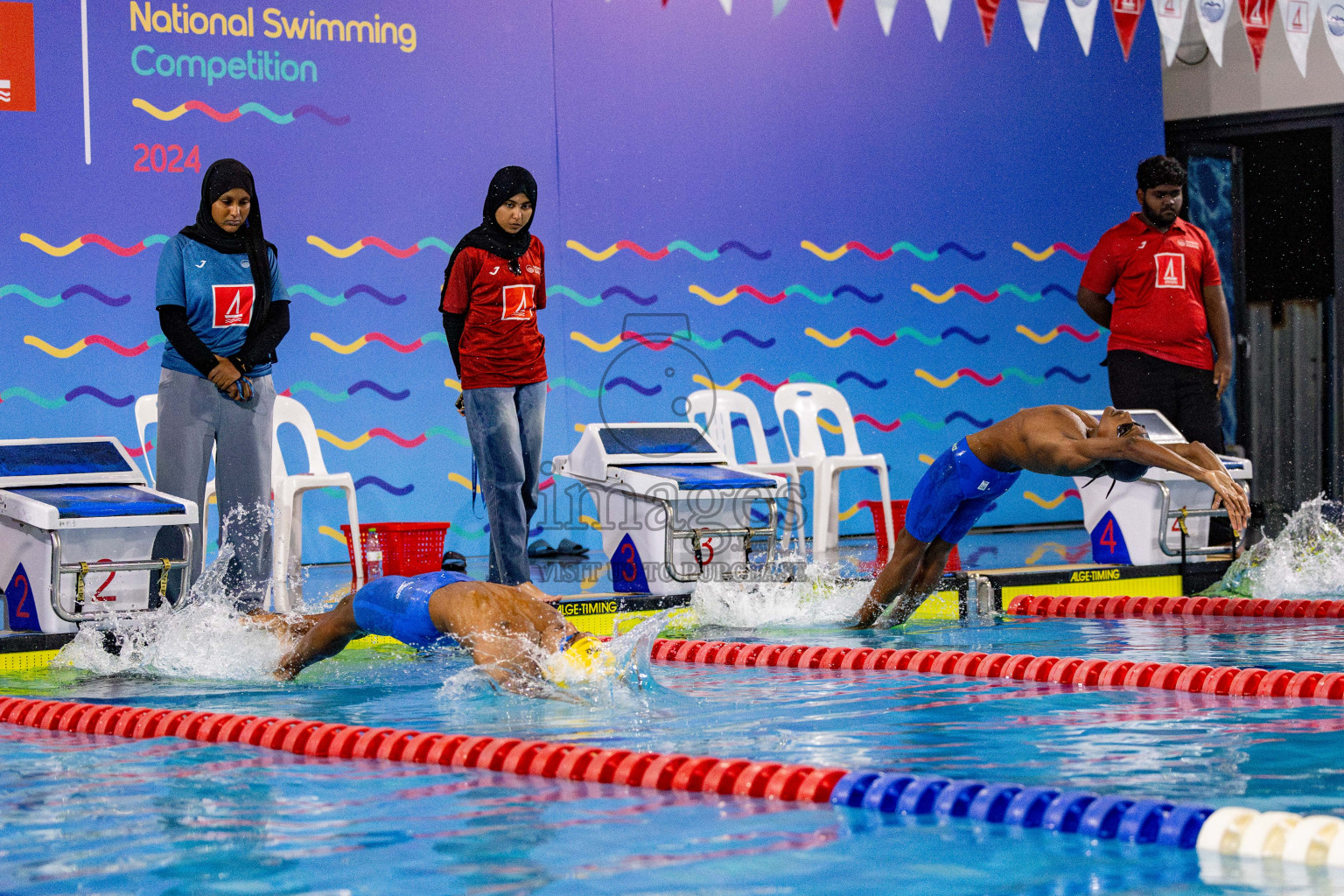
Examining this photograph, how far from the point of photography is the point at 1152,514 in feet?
26.5

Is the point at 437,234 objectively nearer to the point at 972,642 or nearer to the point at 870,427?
the point at 870,427

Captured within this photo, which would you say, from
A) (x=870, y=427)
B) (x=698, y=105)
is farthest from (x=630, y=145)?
(x=870, y=427)

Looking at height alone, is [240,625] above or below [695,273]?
below

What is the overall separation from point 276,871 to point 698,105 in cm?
905

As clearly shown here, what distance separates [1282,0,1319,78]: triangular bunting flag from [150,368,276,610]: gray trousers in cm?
710

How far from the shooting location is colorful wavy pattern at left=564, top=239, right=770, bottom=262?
11.0m

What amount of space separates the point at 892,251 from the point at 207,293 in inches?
267

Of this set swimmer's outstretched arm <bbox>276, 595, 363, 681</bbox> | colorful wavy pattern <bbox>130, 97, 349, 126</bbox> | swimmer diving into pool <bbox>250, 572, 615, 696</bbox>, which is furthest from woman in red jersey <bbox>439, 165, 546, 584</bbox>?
colorful wavy pattern <bbox>130, 97, 349, 126</bbox>

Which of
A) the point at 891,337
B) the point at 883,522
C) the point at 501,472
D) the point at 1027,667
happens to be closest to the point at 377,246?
the point at 883,522

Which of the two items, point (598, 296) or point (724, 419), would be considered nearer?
point (724, 419)

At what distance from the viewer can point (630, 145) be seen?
11.2 m

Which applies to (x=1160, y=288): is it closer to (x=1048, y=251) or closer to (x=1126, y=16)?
(x=1126, y=16)

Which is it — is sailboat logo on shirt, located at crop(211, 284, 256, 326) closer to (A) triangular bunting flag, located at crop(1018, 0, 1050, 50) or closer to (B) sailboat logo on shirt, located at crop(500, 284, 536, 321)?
(B) sailboat logo on shirt, located at crop(500, 284, 536, 321)

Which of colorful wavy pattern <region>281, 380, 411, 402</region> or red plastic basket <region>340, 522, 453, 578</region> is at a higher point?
colorful wavy pattern <region>281, 380, 411, 402</region>
